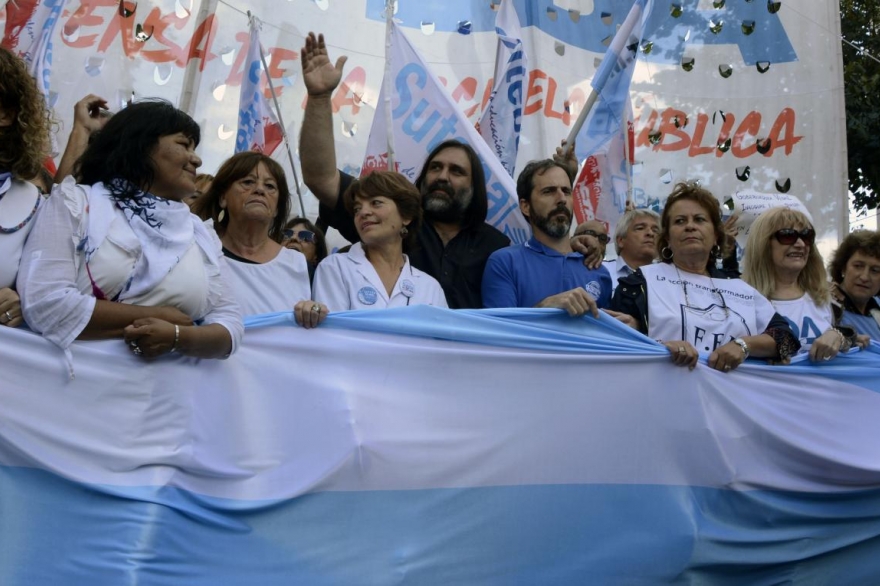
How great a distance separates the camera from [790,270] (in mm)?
4762

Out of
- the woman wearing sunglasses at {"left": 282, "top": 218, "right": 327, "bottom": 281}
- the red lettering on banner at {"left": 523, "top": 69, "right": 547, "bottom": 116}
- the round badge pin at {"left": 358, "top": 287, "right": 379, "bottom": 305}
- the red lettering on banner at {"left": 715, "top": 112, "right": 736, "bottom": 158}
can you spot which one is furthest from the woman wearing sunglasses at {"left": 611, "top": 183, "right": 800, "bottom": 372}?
the red lettering on banner at {"left": 523, "top": 69, "right": 547, "bottom": 116}

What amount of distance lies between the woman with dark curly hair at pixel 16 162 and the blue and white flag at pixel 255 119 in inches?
118

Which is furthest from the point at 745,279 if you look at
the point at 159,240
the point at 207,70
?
the point at 207,70

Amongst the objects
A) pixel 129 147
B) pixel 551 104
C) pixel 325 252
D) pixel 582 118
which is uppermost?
pixel 551 104

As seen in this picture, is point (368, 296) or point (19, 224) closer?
point (19, 224)

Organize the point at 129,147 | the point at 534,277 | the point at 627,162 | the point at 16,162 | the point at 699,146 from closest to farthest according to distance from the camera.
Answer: the point at 16,162 < the point at 129,147 < the point at 534,277 < the point at 627,162 < the point at 699,146

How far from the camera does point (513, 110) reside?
5996mm

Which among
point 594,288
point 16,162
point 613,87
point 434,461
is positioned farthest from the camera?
point 613,87

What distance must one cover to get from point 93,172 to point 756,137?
18.0 ft

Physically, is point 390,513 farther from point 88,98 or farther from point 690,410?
point 88,98

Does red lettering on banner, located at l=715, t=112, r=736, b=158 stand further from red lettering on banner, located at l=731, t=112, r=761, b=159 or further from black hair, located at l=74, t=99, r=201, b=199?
black hair, located at l=74, t=99, r=201, b=199

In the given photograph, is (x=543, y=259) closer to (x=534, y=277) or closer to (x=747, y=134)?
(x=534, y=277)

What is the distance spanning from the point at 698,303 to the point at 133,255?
218cm

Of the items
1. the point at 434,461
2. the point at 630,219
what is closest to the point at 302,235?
the point at 630,219
